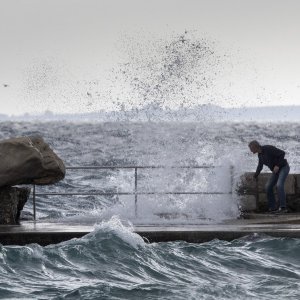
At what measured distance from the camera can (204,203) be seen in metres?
18.6

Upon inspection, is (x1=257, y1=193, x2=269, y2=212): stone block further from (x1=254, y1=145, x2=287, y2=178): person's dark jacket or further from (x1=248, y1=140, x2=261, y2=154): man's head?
(x1=248, y1=140, x2=261, y2=154): man's head

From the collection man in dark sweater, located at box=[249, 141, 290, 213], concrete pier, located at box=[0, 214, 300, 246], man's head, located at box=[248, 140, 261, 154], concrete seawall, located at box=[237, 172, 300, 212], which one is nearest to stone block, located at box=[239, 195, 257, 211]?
concrete seawall, located at box=[237, 172, 300, 212]

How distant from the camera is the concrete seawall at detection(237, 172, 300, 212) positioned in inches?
721

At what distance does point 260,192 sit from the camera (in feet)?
60.6

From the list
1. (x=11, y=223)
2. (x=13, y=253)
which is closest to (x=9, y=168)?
(x=11, y=223)

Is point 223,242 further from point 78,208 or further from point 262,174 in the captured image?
point 78,208

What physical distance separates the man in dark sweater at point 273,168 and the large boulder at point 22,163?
3729 mm

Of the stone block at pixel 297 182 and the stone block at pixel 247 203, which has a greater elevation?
the stone block at pixel 297 182

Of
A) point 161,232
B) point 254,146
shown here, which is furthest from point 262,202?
point 161,232

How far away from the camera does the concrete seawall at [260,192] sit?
60.1 feet

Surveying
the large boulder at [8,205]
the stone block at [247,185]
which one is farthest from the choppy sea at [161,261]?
the large boulder at [8,205]

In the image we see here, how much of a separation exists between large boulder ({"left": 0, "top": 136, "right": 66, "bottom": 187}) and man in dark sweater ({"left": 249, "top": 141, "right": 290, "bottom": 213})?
3729 mm

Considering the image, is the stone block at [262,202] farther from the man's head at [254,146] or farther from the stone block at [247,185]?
the man's head at [254,146]

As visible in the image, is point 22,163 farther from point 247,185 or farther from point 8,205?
point 247,185
